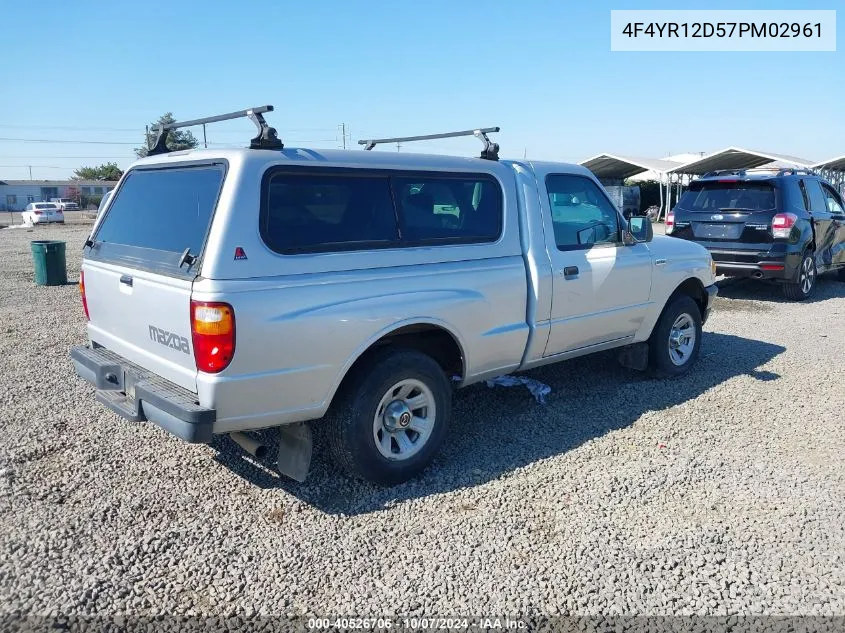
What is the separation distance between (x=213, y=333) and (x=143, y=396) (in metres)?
0.71

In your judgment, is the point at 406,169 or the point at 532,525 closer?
the point at 532,525

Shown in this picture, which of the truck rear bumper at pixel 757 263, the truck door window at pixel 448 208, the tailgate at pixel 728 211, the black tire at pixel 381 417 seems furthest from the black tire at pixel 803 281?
the black tire at pixel 381 417

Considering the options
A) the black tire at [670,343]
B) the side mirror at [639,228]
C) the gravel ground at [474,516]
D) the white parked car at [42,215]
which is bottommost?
the gravel ground at [474,516]

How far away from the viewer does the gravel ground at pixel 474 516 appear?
298 cm

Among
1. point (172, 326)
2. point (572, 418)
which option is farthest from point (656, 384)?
point (172, 326)

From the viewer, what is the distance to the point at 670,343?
6.02 metres

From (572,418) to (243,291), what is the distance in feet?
9.70

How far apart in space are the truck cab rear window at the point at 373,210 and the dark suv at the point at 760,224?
651 cm

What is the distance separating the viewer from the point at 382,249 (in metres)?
3.83

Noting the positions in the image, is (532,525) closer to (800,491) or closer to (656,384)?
(800,491)

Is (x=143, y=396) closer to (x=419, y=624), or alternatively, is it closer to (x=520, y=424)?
(x=419, y=624)

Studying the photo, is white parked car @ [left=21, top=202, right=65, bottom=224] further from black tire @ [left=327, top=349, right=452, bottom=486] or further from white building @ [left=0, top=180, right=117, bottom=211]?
white building @ [left=0, top=180, right=117, bottom=211]

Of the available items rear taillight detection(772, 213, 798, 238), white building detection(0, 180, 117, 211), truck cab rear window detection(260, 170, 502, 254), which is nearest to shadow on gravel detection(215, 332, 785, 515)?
truck cab rear window detection(260, 170, 502, 254)

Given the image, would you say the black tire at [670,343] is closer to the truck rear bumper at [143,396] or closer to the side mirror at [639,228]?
the side mirror at [639,228]
